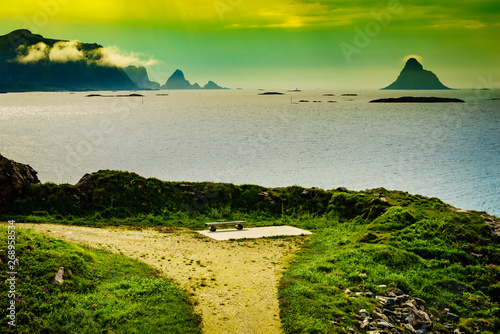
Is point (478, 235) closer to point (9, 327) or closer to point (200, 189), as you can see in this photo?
point (200, 189)

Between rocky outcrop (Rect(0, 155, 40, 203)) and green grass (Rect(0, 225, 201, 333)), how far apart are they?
1016cm

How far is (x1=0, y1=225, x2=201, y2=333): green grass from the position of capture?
11.3 metres

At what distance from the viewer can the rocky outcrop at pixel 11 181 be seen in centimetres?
2355

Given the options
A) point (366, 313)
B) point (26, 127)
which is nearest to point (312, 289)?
point (366, 313)

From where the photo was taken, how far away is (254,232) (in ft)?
75.7

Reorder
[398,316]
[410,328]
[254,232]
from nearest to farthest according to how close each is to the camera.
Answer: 1. [410,328]
2. [398,316]
3. [254,232]

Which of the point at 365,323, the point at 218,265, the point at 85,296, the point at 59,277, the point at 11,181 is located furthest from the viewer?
the point at 11,181

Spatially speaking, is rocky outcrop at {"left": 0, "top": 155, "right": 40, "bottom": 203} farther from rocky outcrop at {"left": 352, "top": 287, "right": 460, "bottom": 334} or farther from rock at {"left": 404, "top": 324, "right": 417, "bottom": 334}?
rock at {"left": 404, "top": 324, "right": 417, "bottom": 334}

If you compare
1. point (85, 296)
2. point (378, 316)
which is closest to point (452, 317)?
point (378, 316)

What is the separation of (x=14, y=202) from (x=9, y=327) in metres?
14.9

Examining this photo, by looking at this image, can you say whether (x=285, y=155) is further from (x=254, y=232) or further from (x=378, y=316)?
(x=378, y=316)

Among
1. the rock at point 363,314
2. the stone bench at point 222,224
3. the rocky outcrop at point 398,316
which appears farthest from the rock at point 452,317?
the stone bench at point 222,224

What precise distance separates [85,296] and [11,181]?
14.7m

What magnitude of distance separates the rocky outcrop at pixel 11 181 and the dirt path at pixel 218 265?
3.89 m
